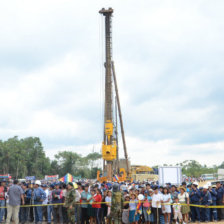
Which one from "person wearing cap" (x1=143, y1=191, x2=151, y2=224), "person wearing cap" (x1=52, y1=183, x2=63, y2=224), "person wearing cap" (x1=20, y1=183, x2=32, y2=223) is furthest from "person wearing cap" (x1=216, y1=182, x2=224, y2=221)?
"person wearing cap" (x1=20, y1=183, x2=32, y2=223)

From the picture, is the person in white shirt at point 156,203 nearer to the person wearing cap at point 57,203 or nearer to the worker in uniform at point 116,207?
the worker in uniform at point 116,207

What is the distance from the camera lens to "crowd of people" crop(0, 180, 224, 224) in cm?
1203

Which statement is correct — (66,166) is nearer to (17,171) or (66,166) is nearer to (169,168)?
(17,171)

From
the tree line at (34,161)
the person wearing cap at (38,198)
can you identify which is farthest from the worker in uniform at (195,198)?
the tree line at (34,161)

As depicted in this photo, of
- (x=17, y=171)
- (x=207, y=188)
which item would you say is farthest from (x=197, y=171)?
(x=207, y=188)

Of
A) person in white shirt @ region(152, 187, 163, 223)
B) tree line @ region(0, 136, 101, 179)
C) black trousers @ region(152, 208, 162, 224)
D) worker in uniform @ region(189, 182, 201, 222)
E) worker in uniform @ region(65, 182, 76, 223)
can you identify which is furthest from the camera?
tree line @ region(0, 136, 101, 179)

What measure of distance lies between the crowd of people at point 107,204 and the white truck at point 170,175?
6.25 metres

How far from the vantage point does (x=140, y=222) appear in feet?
43.9

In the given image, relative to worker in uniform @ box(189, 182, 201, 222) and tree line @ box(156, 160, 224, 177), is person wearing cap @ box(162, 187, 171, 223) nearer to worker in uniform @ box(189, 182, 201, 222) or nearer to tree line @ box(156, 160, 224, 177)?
worker in uniform @ box(189, 182, 201, 222)

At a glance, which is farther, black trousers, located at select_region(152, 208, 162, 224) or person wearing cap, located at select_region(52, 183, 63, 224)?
person wearing cap, located at select_region(52, 183, 63, 224)

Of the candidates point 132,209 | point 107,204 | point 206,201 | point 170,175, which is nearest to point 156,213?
point 132,209

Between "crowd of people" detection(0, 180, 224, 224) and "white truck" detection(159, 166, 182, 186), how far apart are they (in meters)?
6.25

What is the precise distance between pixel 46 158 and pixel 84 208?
259 feet

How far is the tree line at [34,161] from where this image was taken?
7836 centimetres
